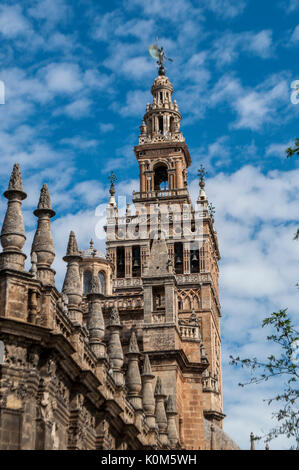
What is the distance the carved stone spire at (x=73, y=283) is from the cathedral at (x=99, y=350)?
3cm

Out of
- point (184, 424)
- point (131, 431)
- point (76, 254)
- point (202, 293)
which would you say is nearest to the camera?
point (76, 254)

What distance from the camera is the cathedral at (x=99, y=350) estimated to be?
23.0 m

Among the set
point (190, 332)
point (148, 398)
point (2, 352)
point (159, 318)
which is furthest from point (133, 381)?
point (2, 352)

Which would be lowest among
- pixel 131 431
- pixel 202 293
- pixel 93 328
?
pixel 131 431

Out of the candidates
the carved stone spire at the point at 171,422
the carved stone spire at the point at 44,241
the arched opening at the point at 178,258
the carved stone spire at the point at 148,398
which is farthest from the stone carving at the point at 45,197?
the arched opening at the point at 178,258

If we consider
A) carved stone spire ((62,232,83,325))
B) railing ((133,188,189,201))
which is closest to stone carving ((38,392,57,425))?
carved stone spire ((62,232,83,325))

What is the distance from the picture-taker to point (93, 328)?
3020 cm

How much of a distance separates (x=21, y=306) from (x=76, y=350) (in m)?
3.47

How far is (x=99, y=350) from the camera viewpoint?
29688 mm

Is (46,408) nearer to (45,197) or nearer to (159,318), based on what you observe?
(45,197)

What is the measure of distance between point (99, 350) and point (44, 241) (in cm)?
548

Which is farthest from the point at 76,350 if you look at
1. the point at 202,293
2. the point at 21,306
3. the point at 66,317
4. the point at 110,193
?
the point at 110,193

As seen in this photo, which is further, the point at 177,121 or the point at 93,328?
the point at 177,121
